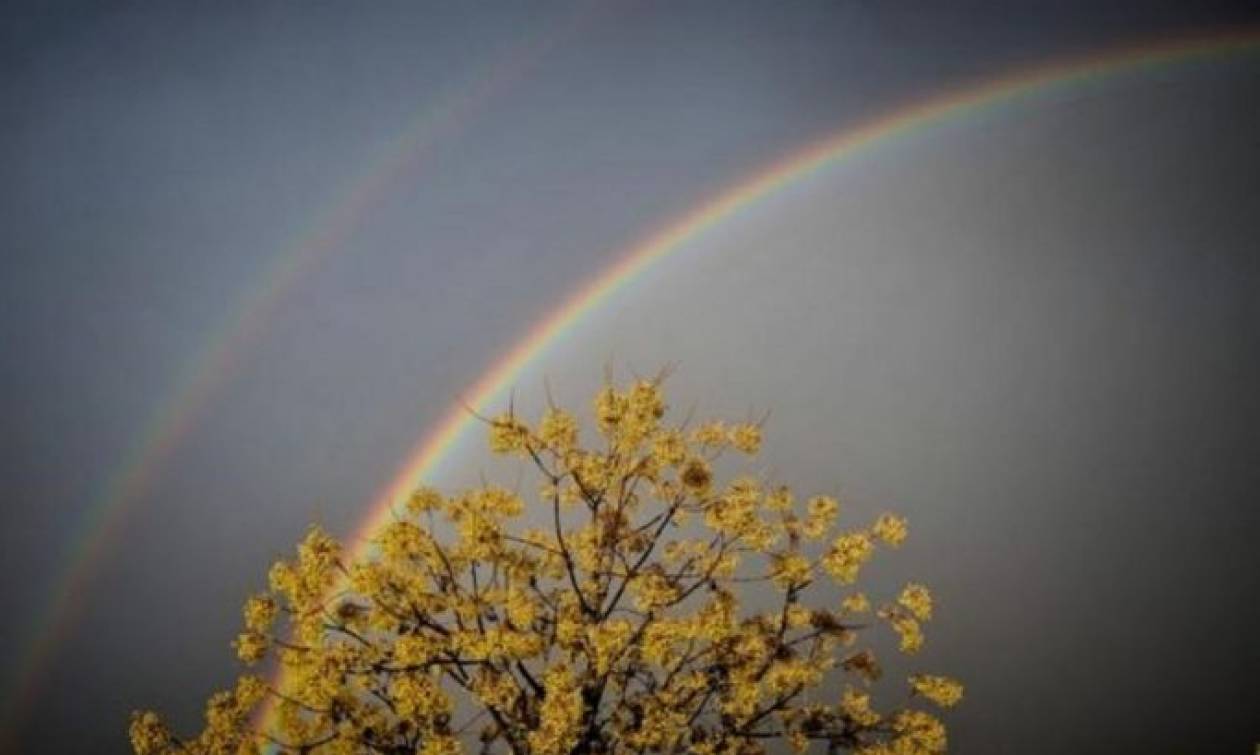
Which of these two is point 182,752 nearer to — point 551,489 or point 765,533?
point 551,489

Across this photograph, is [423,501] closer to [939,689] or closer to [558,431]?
[558,431]

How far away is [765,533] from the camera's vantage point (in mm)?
8922

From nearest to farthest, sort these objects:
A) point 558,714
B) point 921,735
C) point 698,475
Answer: point 558,714, point 921,735, point 698,475

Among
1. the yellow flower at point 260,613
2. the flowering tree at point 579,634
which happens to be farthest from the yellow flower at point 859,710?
the yellow flower at point 260,613

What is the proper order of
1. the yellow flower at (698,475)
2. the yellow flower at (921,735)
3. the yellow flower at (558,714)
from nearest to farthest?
the yellow flower at (558,714) < the yellow flower at (921,735) < the yellow flower at (698,475)

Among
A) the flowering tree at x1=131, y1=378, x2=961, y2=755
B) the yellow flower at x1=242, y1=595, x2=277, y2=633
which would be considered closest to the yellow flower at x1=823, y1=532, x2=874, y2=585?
the flowering tree at x1=131, y1=378, x2=961, y2=755

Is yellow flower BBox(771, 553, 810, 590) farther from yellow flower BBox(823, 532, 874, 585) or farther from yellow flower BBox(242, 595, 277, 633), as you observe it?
yellow flower BBox(242, 595, 277, 633)

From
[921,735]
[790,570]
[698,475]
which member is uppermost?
[698,475]

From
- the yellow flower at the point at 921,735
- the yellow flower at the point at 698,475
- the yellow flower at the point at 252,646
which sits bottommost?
the yellow flower at the point at 921,735

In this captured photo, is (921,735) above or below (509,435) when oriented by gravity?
below

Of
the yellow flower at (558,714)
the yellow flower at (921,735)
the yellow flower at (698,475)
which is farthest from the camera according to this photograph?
the yellow flower at (698,475)

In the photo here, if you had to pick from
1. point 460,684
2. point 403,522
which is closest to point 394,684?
point 460,684

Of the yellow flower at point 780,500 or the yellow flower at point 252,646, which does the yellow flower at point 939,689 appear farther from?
the yellow flower at point 252,646

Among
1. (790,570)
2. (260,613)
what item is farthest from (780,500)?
(260,613)
